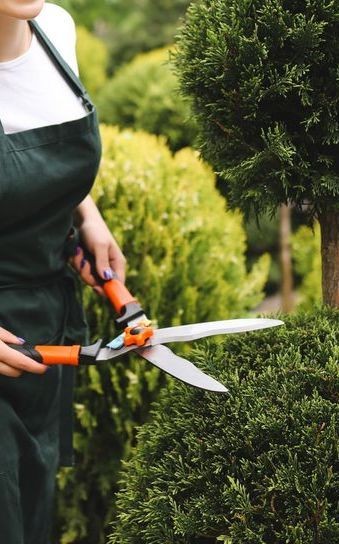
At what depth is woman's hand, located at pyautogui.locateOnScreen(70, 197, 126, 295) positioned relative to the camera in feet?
7.86

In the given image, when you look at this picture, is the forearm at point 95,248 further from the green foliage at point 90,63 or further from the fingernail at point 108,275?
the green foliage at point 90,63

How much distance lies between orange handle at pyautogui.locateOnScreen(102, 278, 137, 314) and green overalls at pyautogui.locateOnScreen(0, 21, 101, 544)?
0.15 m

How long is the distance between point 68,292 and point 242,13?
0.99 m

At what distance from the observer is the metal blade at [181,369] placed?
1.80 m

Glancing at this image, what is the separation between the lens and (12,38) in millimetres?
2039

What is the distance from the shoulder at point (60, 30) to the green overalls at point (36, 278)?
Answer: 72 millimetres

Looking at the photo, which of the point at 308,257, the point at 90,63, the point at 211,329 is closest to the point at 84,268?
the point at 211,329

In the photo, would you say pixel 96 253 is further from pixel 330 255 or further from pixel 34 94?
pixel 330 255

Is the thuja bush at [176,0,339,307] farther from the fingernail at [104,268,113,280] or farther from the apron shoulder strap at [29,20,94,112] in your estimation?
the fingernail at [104,268,113,280]

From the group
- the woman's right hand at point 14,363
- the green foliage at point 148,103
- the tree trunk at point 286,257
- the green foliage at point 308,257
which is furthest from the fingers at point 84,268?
the tree trunk at point 286,257

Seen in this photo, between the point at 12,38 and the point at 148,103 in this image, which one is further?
the point at 148,103

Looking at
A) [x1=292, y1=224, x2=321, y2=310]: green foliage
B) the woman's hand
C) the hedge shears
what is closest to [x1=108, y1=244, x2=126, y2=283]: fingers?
the woman's hand

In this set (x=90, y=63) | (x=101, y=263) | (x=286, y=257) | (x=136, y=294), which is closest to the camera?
(x=101, y=263)

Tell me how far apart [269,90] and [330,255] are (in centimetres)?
57
